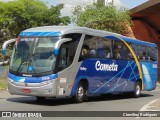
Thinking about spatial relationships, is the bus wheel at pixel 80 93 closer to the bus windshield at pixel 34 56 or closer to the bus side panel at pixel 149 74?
the bus windshield at pixel 34 56

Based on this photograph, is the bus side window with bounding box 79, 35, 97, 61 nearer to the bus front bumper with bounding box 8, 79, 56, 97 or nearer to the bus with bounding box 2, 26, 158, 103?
the bus with bounding box 2, 26, 158, 103

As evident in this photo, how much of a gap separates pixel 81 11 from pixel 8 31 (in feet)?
56.6

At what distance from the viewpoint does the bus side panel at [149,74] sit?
23636mm

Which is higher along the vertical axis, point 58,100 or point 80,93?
point 80,93

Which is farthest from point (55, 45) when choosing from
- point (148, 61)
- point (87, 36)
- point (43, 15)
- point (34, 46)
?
point (43, 15)

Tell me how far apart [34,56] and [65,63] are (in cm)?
118

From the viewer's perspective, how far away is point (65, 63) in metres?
Result: 16.3

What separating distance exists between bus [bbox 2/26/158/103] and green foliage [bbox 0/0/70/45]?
27755 mm

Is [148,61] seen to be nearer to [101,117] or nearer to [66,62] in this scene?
[66,62]

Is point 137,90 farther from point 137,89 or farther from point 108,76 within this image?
point 108,76

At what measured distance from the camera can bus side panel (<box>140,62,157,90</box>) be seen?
2364 centimetres

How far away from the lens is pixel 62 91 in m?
16.2

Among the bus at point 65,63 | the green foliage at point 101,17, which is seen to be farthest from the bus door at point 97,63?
the green foliage at point 101,17

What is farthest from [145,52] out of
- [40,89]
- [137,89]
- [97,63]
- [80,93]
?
[40,89]
